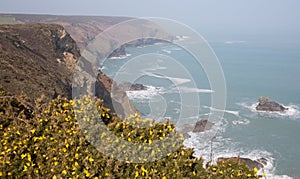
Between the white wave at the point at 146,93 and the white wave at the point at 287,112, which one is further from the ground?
the white wave at the point at 287,112

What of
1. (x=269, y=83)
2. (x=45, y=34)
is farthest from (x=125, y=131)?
(x=269, y=83)

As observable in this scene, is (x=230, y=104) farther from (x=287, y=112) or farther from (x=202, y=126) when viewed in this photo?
(x=202, y=126)

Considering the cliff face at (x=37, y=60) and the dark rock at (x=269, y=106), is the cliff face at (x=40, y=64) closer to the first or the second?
the cliff face at (x=37, y=60)

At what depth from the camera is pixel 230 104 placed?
41.5m

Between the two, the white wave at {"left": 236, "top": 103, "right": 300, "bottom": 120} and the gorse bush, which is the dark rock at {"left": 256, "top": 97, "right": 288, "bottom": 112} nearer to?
the white wave at {"left": 236, "top": 103, "right": 300, "bottom": 120}

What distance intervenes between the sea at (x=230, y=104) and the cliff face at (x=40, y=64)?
5384 mm

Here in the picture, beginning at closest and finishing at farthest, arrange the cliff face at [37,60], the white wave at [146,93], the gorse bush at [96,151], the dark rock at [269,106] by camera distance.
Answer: the gorse bush at [96,151] → the cliff face at [37,60] → the dark rock at [269,106] → the white wave at [146,93]

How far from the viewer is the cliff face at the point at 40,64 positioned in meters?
23.6

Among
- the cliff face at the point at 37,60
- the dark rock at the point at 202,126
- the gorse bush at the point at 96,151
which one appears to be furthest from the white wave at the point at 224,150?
the gorse bush at the point at 96,151

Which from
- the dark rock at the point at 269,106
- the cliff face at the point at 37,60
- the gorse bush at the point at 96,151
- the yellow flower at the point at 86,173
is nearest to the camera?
the yellow flower at the point at 86,173

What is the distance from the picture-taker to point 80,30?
130 metres

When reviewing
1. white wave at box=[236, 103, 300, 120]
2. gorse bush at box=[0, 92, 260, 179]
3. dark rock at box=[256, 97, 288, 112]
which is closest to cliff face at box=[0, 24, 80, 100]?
gorse bush at box=[0, 92, 260, 179]

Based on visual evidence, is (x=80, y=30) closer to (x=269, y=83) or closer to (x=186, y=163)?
(x=269, y=83)

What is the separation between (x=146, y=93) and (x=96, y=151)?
136 ft
